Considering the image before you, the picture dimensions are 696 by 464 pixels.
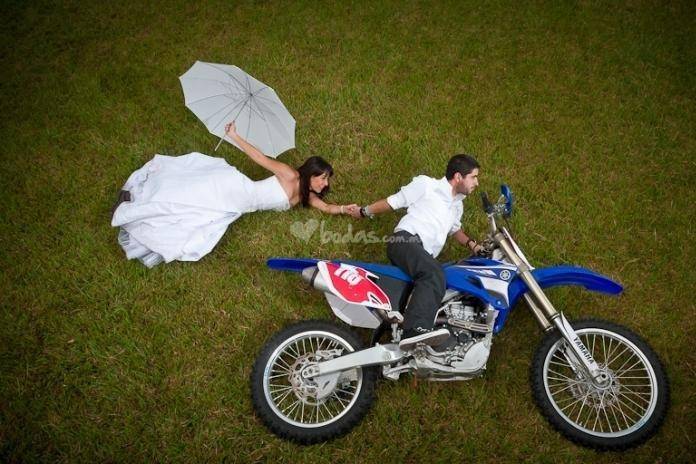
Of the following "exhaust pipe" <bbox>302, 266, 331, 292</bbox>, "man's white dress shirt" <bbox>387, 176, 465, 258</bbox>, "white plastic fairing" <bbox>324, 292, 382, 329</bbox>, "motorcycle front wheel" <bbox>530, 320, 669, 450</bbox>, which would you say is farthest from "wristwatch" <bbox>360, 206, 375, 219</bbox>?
"motorcycle front wheel" <bbox>530, 320, 669, 450</bbox>

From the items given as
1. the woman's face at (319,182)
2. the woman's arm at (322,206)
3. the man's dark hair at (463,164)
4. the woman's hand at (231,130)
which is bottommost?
the woman's arm at (322,206)

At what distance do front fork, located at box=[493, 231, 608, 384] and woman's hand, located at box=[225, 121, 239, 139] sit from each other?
2.92m

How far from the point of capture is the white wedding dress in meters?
4.73

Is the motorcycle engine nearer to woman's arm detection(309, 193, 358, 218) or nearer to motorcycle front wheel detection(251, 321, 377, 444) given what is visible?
motorcycle front wheel detection(251, 321, 377, 444)

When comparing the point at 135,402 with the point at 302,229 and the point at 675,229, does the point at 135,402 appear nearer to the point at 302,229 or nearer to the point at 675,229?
the point at 302,229

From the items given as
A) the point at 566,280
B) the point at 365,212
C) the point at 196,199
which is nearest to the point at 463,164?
the point at 365,212

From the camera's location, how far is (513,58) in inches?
288

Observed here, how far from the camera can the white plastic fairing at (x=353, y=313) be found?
149 inches

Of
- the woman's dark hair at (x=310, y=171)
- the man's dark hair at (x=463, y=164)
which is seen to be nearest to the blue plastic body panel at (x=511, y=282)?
the man's dark hair at (x=463, y=164)

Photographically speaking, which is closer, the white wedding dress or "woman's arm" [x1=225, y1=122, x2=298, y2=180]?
the white wedding dress

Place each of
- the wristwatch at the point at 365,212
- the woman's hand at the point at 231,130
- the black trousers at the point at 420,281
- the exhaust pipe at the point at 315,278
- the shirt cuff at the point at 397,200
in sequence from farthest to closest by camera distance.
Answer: the woman's hand at the point at 231,130 < the wristwatch at the point at 365,212 < the shirt cuff at the point at 397,200 < the black trousers at the point at 420,281 < the exhaust pipe at the point at 315,278

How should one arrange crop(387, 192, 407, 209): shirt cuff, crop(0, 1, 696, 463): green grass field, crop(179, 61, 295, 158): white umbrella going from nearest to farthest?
crop(0, 1, 696, 463): green grass field, crop(387, 192, 407, 209): shirt cuff, crop(179, 61, 295, 158): white umbrella

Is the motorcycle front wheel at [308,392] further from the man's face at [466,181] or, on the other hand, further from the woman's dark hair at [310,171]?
the woman's dark hair at [310,171]

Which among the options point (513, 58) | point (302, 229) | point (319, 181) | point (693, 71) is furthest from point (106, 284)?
point (693, 71)
